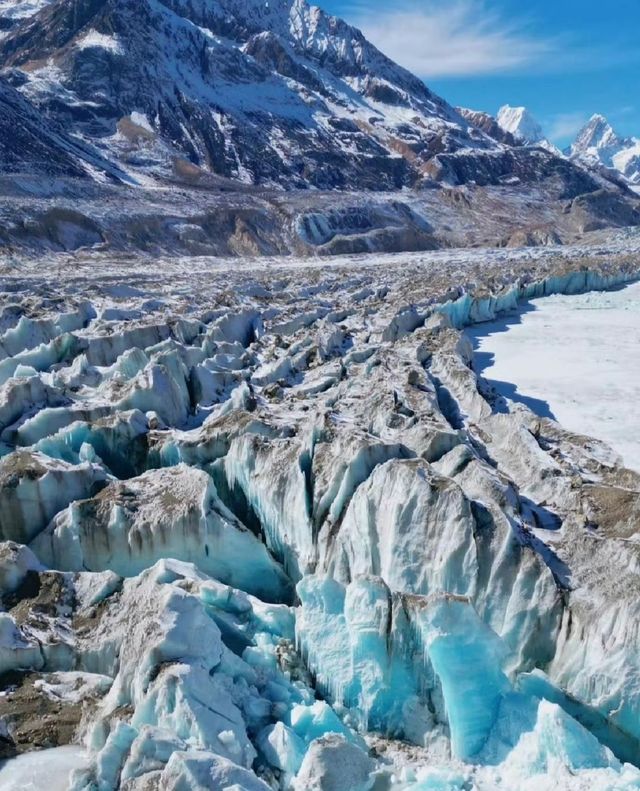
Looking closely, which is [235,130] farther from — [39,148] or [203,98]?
[39,148]

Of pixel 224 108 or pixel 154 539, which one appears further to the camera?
pixel 224 108

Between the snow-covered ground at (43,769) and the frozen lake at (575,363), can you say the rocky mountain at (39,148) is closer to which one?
the frozen lake at (575,363)

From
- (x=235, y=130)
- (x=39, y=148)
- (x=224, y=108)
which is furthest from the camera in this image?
(x=224, y=108)

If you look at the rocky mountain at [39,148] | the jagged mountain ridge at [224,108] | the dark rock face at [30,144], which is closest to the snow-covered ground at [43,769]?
the rocky mountain at [39,148]

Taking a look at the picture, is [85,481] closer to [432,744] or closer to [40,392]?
[40,392]

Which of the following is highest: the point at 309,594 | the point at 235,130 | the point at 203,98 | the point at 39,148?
the point at 203,98

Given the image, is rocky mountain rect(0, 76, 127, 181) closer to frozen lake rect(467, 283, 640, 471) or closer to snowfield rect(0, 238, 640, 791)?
frozen lake rect(467, 283, 640, 471)

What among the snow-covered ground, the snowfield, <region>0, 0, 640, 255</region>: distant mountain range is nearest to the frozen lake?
the snowfield

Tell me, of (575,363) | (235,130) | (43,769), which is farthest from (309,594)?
(235,130)
